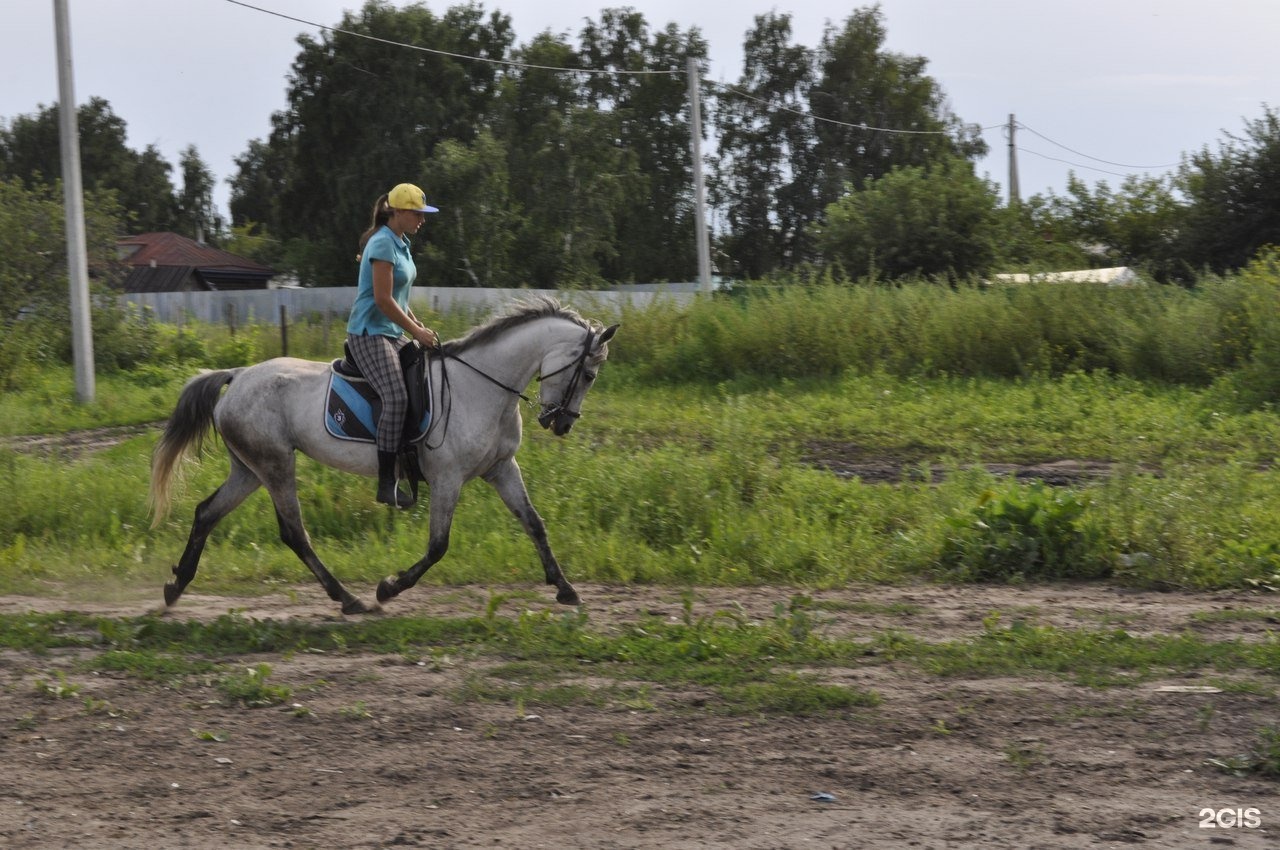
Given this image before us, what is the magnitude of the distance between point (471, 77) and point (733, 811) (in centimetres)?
5059

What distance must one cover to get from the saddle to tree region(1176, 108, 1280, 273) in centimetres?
2507

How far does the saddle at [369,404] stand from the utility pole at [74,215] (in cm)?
1131

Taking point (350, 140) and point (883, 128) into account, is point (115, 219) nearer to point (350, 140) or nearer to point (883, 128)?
point (350, 140)

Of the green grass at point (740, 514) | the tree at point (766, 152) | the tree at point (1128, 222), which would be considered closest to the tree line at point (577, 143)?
the tree at point (766, 152)

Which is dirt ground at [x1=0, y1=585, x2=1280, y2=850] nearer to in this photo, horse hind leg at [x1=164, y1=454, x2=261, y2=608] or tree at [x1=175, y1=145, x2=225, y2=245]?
horse hind leg at [x1=164, y1=454, x2=261, y2=608]

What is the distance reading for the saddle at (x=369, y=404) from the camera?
25.8 ft

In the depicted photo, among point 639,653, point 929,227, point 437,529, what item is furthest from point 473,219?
point 639,653

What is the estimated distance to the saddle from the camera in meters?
7.86

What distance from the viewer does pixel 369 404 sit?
7.89 m

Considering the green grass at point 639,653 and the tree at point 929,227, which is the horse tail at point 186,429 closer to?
the green grass at point 639,653

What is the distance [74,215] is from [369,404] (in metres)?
11.8

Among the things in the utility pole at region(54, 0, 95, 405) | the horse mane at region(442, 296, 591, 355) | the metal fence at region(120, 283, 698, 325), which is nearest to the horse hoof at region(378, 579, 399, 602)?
the horse mane at region(442, 296, 591, 355)

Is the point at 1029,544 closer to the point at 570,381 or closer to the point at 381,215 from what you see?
the point at 570,381

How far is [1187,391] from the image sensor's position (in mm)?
16266
